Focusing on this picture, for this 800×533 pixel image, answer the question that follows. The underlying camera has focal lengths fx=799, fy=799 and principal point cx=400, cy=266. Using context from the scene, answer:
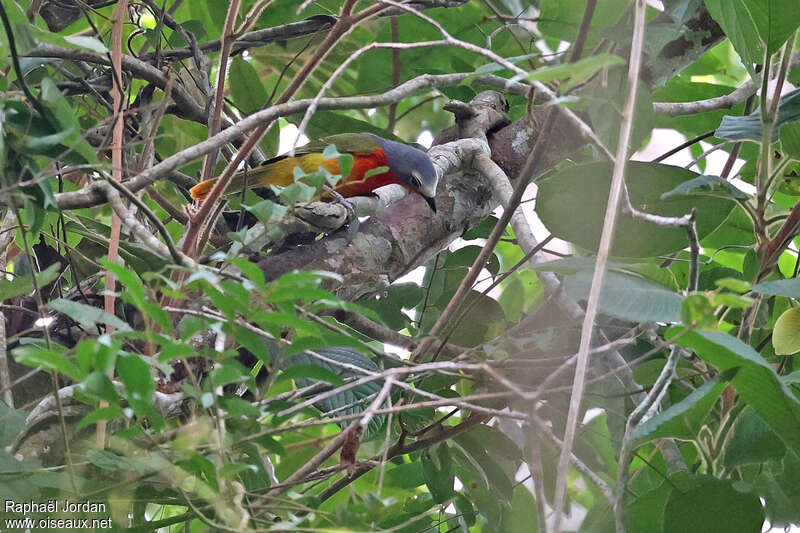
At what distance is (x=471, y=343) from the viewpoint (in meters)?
2.55

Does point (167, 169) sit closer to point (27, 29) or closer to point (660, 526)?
point (27, 29)

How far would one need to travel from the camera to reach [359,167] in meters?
3.88

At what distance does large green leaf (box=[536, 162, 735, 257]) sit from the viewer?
1.88 m

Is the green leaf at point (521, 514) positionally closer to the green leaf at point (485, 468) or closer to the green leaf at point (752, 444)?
the green leaf at point (485, 468)

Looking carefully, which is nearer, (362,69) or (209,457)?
(209,457)

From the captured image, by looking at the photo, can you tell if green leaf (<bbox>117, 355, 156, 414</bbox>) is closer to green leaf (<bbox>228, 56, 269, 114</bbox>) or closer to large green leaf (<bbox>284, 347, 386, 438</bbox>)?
large green leaf (<bbox>284, 347, 386, 438</bbox>)

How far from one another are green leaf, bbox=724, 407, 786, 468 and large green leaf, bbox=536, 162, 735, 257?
0.44m

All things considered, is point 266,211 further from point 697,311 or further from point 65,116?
point 697,311

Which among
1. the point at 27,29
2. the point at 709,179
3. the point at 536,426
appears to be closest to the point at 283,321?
the point at 536,426

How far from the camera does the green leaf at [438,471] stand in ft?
7.30

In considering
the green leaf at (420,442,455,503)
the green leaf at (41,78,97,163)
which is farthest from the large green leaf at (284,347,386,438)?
the green leaf at (41,78,97,163)

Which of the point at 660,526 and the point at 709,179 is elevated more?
the point at 709,179

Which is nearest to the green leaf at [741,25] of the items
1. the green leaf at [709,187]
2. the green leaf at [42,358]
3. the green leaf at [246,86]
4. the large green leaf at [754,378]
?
the green leaf at [709,187]

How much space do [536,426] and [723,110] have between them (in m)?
1.98
